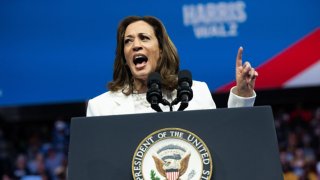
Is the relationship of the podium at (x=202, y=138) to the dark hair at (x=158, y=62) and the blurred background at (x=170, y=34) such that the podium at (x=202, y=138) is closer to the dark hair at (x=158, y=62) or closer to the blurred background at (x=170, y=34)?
the dark hair at (x=158, y=62)

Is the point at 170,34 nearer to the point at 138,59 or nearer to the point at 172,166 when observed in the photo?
the point at 138,59

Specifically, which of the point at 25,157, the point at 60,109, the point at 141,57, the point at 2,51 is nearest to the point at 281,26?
the point at 2,51

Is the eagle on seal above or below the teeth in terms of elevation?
below

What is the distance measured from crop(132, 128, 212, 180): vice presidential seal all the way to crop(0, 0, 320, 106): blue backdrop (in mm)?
3029

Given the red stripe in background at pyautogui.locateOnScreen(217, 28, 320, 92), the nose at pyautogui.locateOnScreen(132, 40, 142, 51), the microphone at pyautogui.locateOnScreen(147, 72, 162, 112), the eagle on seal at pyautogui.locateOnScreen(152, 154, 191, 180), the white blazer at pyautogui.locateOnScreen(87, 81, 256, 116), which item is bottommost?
the eagle on seal at pyautogui.locateOnScreen(152, 154, 191, 180)

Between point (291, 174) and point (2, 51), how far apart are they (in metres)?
3.15

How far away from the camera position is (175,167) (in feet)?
4.74

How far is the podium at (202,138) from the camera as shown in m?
1.44

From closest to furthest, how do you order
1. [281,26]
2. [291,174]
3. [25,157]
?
[281,26], [291,174], [25,157]

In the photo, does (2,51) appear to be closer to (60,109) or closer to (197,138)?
(197,138)

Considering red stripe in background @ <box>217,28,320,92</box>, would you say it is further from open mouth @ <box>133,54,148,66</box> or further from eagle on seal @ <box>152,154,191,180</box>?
eagle on seal @ <box>152,154,191,180</box>

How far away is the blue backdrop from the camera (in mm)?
4570

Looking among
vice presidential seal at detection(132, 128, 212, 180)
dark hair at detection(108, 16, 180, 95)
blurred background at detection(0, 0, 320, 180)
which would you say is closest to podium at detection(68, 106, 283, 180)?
vice presidential seal at detection(132, 128, 212, 180)

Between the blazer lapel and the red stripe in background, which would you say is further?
the red stripe in background
